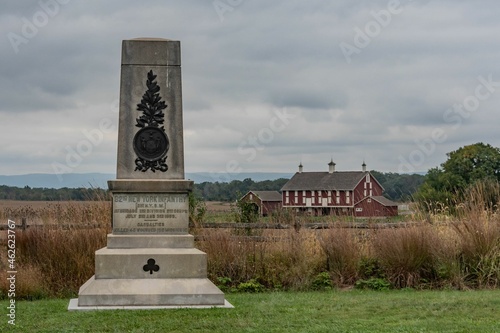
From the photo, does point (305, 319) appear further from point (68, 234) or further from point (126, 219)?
point (68, 234)

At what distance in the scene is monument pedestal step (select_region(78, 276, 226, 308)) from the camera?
12.0 meters

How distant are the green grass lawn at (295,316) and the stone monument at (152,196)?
88cm

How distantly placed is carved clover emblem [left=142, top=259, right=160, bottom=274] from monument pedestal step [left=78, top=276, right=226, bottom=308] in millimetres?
192

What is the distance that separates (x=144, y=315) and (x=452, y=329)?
422cm

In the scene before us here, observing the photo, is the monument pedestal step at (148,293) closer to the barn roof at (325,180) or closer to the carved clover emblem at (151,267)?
the carved clover emblem at (151,267)

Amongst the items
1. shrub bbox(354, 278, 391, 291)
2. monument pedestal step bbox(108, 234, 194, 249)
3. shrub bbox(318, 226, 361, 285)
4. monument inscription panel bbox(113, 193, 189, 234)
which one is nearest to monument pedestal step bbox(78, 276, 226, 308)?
monument pedestal step bbox(108, 234, 194, 249)

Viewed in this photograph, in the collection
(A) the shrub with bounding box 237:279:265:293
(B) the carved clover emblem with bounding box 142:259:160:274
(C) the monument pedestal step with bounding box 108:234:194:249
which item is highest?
(C) the monument pedestal step with bounding box 108:234:194:249

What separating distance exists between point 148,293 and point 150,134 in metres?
2.82

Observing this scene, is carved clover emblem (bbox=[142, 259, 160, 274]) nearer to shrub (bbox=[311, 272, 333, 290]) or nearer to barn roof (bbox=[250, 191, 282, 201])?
shrub (bbox=[311, 272, 333, 290])

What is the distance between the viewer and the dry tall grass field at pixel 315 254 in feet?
49.8

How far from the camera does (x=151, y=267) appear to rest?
1257 centimetres

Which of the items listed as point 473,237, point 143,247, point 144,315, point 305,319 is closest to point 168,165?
point 143,247

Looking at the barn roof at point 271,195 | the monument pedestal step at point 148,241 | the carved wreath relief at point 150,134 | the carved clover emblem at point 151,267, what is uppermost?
the barn roof at point 271,195

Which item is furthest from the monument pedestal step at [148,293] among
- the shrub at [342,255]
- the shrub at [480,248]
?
the shrub at [480,248]
